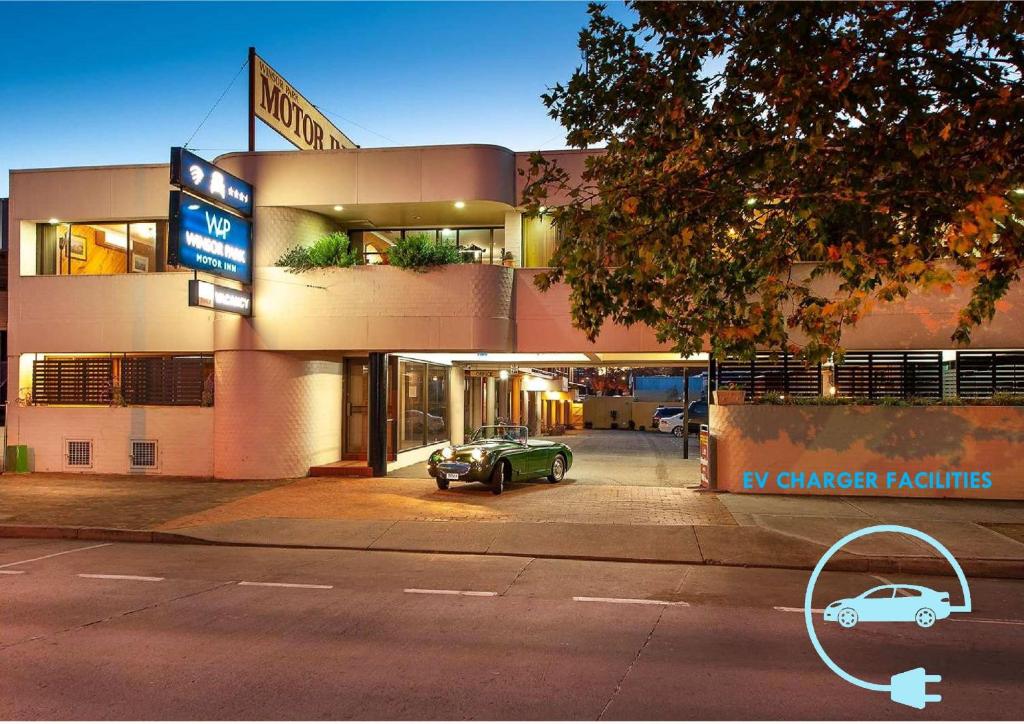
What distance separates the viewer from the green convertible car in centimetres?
1509

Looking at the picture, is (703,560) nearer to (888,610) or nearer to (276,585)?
(888,610)

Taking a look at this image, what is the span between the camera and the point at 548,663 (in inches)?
236

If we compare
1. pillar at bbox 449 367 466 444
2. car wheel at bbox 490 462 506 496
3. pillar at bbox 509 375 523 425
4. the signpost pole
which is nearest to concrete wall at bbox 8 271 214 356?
the signpost pole

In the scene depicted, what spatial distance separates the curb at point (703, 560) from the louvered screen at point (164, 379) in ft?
22.1

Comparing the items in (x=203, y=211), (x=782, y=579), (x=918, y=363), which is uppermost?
(x=203, y=211)

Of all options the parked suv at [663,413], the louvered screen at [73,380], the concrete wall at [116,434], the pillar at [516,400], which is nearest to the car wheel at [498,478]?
the concrete wall at [116,434]

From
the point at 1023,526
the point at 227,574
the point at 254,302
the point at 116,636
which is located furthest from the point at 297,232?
the point at 1023,526

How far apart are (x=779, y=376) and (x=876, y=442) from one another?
2.31 metres

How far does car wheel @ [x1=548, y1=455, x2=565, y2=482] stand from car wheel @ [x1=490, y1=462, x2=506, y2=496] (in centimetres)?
195

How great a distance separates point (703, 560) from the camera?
1005cm

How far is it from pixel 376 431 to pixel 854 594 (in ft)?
38.9

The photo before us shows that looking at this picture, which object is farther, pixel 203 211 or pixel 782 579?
pixel 203 211

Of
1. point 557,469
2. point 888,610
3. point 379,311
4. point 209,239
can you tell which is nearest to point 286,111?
point 209,239

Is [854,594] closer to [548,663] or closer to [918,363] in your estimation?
[548,663]
